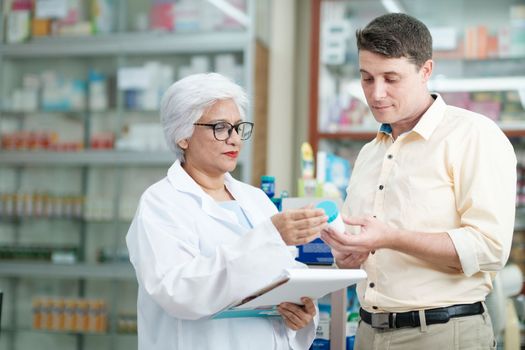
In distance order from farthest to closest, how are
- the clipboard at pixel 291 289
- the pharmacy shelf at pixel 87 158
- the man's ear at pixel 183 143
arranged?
the pharmacy shelf at pixel 87 158
the man's ear at pixel 183 143
the clipboard at pixel 291 289

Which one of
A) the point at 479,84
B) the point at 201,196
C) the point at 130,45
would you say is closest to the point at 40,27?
the point at 130,45

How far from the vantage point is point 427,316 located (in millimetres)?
1992

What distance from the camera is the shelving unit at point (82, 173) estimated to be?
5.97 m

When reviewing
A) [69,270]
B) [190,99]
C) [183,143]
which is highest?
[190,99]

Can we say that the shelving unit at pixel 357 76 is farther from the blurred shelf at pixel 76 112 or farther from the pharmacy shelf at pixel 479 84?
the blurred shelf at pixel 76 112

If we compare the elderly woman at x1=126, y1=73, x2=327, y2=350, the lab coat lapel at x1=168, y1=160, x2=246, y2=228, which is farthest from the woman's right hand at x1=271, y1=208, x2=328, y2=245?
the lab coat lapel at x1=168, y1=160, x2=246, y2=228

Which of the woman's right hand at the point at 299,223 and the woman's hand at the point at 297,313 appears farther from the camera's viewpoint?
the woman's hand at the point at 297,313

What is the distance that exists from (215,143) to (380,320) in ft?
2.21

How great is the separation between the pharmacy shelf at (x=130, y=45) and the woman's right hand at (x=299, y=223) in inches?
158

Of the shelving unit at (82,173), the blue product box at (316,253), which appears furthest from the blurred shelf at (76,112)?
the blue product box at (316,253)

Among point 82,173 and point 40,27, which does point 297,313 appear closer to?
point 82,173

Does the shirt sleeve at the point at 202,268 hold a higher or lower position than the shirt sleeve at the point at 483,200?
lower

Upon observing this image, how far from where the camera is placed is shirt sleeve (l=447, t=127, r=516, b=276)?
6.26 ft

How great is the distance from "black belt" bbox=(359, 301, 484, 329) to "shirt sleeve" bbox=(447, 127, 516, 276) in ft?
0.39
